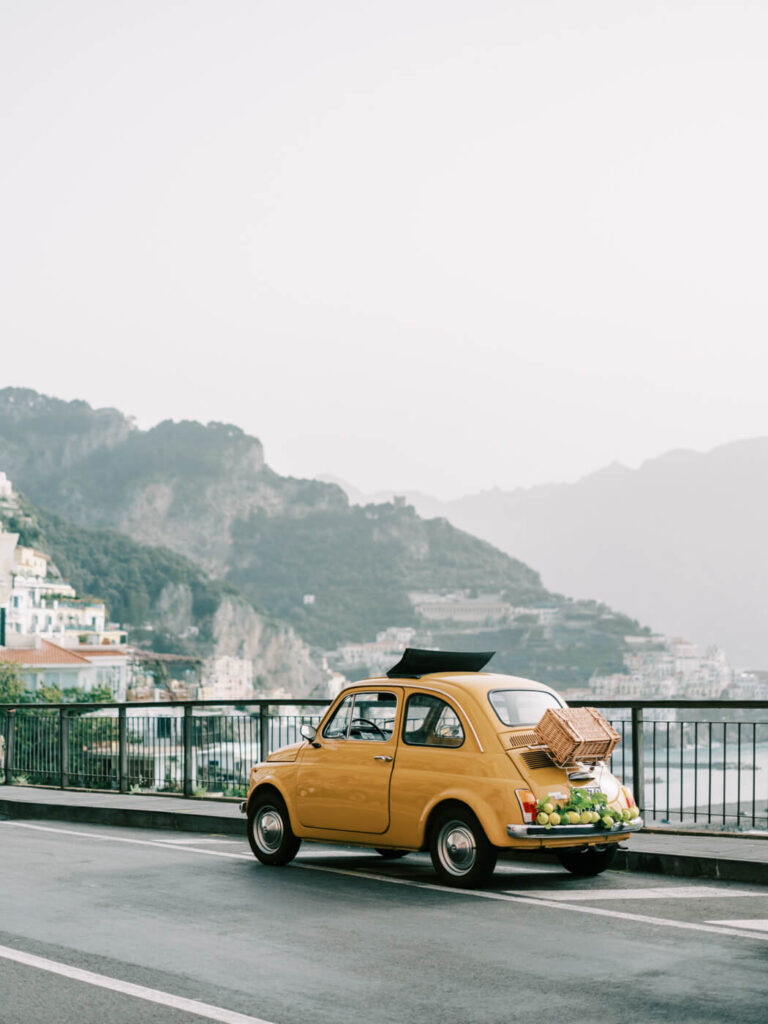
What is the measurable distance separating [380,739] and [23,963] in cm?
429

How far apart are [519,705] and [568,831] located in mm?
1169

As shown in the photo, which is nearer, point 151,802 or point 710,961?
point 710,961

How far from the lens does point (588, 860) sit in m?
11.9

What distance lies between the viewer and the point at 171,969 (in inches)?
316

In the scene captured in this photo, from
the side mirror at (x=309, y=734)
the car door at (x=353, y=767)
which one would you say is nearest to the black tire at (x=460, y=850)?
the car door at (x=353, y=767)

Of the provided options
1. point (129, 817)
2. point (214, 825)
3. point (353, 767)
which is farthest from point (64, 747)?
point (353, 767)

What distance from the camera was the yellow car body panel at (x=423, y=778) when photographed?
10.8 meters

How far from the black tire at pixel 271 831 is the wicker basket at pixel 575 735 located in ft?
9.10

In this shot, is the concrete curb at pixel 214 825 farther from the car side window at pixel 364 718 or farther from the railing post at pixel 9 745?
the railing post at pixel 9 745

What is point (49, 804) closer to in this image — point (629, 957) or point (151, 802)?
point (151, 802)

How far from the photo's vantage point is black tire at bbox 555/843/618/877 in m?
11.7

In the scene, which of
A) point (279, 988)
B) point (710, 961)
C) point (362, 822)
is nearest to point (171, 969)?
point (279, 988)

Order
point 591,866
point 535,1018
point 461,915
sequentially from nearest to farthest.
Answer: point 535,1018
point 461,915
point 591,866

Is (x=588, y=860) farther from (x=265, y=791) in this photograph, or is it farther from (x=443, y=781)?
(x=265, y=791)
